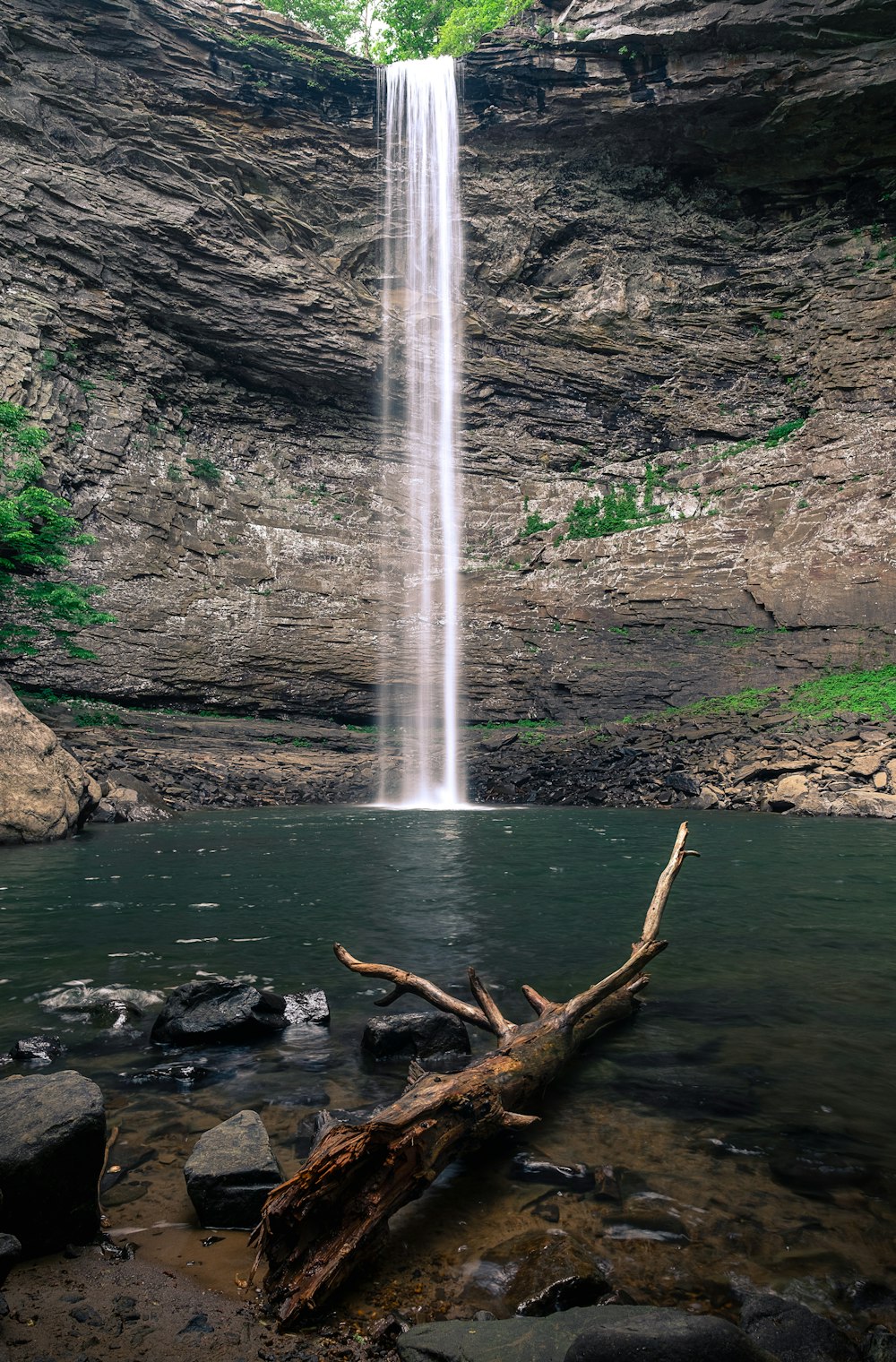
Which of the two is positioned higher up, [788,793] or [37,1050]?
[37,1050]

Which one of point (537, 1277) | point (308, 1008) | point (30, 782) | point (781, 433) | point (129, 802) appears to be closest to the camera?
point (537, 1277)

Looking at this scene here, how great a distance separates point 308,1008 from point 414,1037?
893 millimetres

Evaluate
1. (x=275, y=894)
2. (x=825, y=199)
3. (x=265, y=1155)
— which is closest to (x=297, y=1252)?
(x=265, y=1155)

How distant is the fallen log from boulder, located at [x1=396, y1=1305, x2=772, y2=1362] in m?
0.34

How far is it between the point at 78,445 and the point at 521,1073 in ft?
78.3

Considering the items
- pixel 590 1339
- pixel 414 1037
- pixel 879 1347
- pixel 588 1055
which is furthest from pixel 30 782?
pixel 879 1347

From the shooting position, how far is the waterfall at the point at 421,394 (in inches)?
977

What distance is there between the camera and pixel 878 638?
72.3 feet

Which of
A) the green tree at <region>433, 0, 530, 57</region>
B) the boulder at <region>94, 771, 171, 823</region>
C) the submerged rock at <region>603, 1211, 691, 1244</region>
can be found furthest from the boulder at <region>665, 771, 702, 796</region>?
the green tree at <region>433, 0, 530, 57</region>

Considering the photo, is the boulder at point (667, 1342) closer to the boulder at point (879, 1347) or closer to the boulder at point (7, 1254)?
the boulder at point (879, 1347)

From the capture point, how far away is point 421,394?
2681 centimetres

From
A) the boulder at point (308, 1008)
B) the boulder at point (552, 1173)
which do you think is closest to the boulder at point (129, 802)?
the boulder at point (308, 1008)

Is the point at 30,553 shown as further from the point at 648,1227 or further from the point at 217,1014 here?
the point at 648,1227

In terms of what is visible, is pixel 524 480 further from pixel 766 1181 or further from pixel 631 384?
pixel 766 1181
